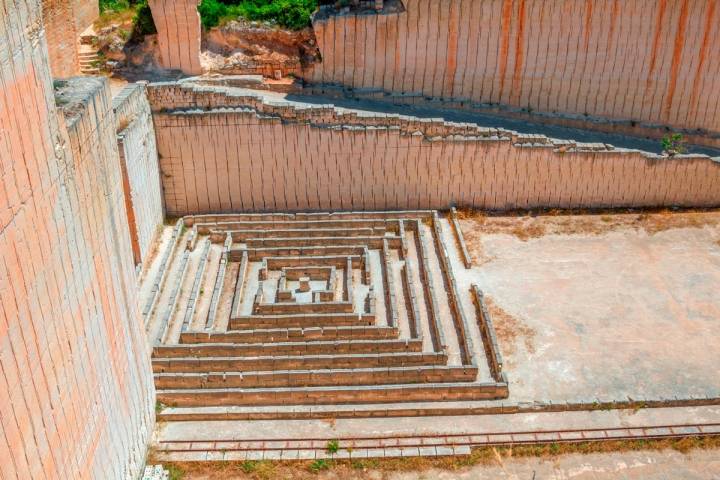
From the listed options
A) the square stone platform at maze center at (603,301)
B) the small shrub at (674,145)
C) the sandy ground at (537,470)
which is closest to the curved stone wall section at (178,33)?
the square stone platform at maze center at (603,301)

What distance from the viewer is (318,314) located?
16.2 meters

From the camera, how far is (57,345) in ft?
31.9

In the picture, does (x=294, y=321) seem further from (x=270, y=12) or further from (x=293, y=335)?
(x=270, y=12)

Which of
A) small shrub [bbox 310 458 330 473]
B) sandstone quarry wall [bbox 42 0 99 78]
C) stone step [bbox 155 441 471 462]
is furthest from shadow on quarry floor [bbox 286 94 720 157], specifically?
small shrub [bbox 310 458 330 473]

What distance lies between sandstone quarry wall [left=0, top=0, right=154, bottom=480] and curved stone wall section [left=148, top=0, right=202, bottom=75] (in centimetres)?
874

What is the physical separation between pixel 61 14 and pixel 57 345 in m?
12.3

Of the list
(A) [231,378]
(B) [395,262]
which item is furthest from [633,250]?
(A) [231,378]

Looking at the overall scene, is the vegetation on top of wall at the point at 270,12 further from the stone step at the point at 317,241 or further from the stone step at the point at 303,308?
the stone step at the point at 303,308

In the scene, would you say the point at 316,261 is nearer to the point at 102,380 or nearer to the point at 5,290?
the point at 102,380

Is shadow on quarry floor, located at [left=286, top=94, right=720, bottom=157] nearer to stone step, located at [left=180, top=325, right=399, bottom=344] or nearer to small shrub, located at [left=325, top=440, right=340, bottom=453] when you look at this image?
stone step, located at [left=180, top=325, right=399, bottom=344]

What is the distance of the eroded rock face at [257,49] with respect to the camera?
2116 centimetres

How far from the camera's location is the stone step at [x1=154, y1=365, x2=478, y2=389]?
1455 cm

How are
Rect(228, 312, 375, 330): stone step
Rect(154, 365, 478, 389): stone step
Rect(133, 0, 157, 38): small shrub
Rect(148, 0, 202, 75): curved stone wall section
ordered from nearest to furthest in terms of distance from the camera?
1. Rect(154, 365, 478, 389): stone step
2. Rect(228, 312, 375, 330): stone step
3. Rect(148, 0, 202, 75): curved stone wall section
4. Rect(133, 0, 157, 38): small shrub

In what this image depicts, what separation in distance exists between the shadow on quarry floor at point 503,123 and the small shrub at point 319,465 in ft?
34.4
